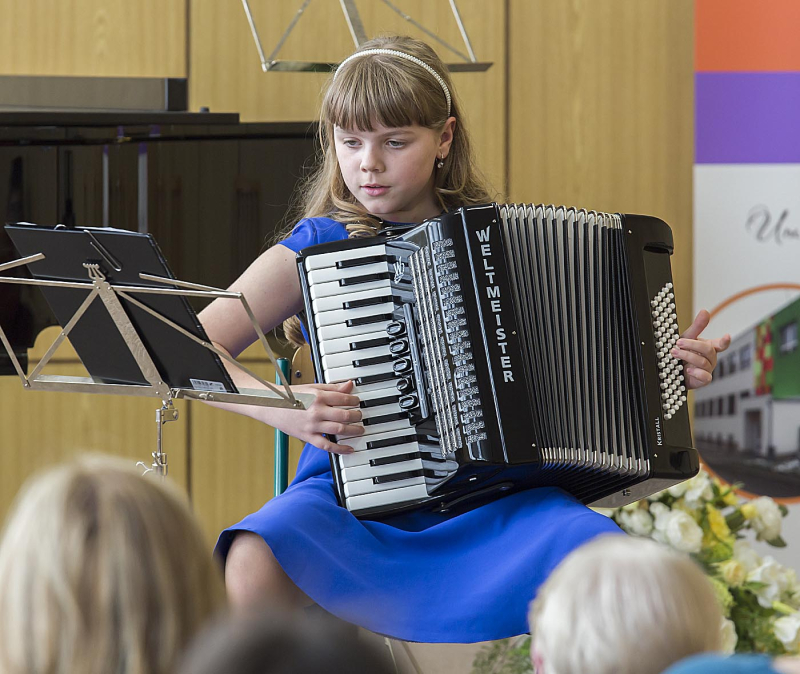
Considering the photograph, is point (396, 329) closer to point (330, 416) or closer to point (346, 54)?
point (330, 416)

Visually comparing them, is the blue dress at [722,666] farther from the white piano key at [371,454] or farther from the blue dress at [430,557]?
the white piano key at [371,454]

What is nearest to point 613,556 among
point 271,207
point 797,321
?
point 271,207

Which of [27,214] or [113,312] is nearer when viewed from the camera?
[113,312]

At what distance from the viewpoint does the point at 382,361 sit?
1630mm

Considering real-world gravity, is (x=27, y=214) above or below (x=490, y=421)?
above

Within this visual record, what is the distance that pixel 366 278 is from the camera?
164cm

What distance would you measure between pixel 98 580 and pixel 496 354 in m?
0.97

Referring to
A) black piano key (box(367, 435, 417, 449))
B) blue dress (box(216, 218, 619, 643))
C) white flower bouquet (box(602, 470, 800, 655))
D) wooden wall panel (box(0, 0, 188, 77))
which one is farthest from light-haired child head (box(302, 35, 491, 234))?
wooden wall panel (box(0, 0, 188, 77))

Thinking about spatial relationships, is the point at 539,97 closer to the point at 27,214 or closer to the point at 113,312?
the point at 27,214

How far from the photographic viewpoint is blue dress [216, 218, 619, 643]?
146 centimetres

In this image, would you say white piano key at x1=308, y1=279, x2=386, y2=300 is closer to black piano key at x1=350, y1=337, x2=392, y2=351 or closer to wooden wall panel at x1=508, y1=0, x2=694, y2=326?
black piano key at x1=350, y1=337, x2=392, y2=351

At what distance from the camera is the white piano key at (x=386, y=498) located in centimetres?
160

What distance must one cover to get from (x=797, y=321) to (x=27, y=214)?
2.36m

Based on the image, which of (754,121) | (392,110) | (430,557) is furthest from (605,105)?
(430,557)
